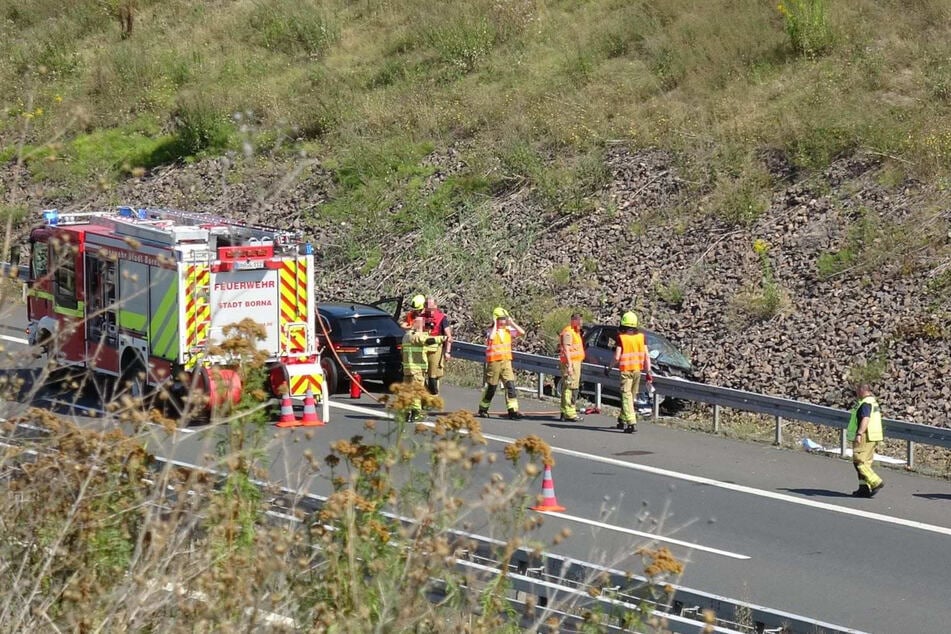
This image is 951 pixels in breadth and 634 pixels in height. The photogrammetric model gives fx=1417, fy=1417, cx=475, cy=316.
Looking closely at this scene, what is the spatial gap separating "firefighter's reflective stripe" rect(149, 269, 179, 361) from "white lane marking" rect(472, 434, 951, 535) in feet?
13.4

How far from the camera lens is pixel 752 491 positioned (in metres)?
15.5

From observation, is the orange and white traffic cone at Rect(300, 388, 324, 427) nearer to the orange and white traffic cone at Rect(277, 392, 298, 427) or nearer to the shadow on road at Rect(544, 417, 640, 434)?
the orange and white traffic cone at Rect(277, 392, 298, 427)

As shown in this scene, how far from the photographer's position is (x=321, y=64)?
3759cm

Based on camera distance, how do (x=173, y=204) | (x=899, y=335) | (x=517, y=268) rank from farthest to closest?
(x=173, y=204) → (x=517, y=268) → (x=899, y=335)

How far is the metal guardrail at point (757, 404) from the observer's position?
16.5 meters

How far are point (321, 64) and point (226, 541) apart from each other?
3219 centimetres

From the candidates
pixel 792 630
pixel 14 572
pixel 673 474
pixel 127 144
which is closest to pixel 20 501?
pixel 14 572

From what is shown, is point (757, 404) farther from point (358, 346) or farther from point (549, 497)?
point (358, 346)

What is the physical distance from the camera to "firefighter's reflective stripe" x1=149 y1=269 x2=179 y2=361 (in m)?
17.4

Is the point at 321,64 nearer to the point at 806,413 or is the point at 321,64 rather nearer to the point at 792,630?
the point at 806,413

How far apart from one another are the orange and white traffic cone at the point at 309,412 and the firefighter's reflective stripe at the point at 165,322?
1.69 meters

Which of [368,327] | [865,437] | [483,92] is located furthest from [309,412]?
[483,92]

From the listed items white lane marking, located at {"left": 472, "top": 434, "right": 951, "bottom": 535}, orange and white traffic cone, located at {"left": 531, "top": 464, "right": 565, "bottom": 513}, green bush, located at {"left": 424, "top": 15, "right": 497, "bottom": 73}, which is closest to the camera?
orange and white traffic cone, located at {"left": 531, "top": 464, "right": 565, "bottom": 513}

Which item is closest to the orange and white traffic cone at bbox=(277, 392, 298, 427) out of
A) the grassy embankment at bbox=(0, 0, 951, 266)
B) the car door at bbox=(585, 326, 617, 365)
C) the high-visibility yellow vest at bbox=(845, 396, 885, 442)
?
the car door at bbox=(585, 326, 617, 365)
